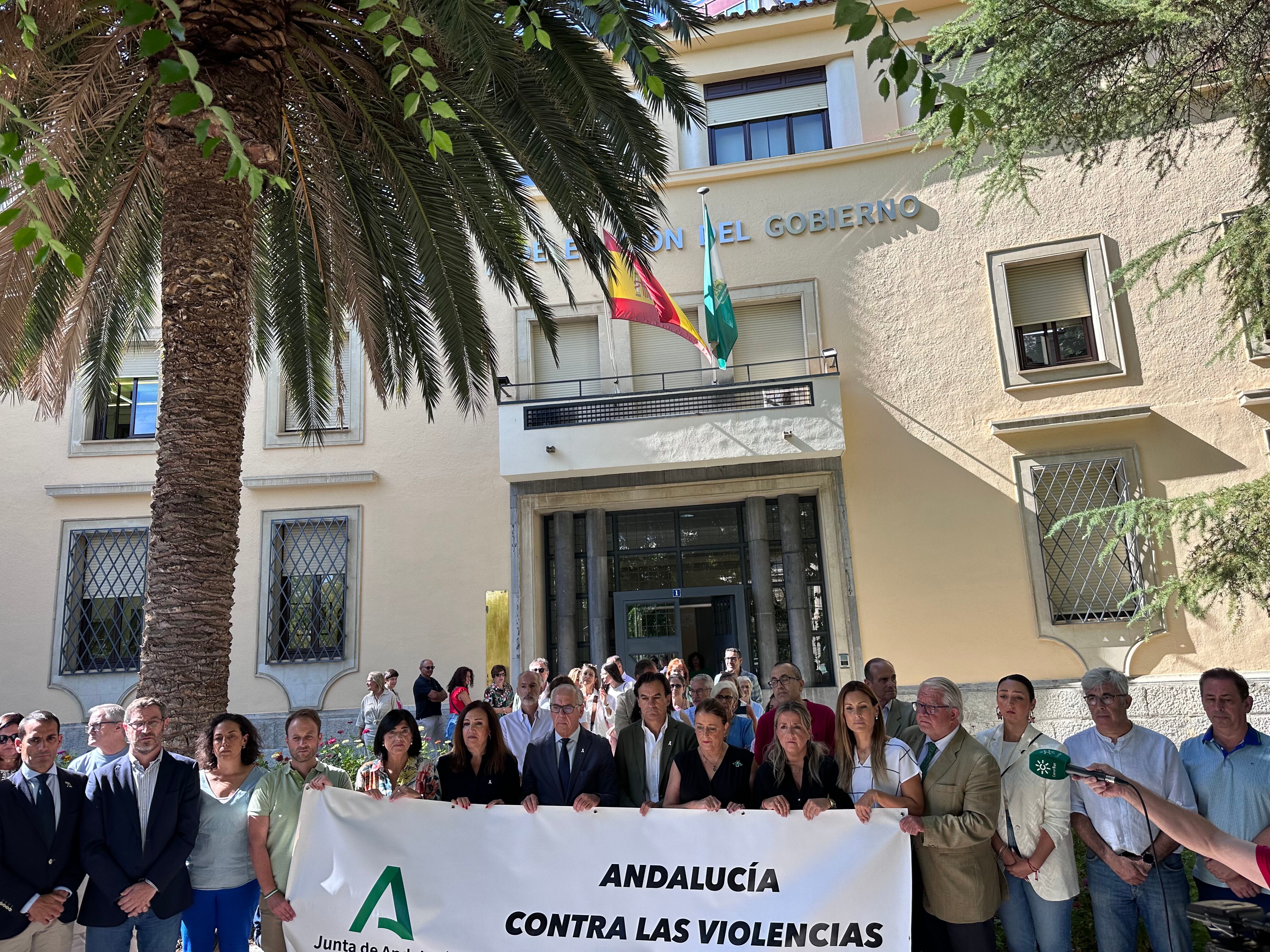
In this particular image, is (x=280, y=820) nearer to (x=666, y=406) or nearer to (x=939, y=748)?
(x=939, y=748)

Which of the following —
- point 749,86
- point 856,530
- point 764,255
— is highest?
point 749,86

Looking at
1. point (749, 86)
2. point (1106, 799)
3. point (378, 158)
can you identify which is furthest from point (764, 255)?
point (1106, 799)

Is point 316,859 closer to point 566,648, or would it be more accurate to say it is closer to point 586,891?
point 586,891

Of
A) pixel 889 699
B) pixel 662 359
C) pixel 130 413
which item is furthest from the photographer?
pixel 130 413

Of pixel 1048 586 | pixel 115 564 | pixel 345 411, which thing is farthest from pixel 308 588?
pixel 1048 586

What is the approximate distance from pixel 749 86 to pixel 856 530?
303 inches

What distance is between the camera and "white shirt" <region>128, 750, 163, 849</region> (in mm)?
4398

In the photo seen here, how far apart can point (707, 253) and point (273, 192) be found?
695 centimetres

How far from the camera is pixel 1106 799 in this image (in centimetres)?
465

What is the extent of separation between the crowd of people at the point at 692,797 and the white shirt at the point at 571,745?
1 centimetres

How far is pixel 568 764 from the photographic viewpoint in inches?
199

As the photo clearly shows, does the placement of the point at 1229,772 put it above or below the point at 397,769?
below

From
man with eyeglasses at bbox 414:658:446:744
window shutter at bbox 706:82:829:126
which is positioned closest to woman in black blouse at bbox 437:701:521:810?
man with eyeglasses at bbox 414:658:446:744

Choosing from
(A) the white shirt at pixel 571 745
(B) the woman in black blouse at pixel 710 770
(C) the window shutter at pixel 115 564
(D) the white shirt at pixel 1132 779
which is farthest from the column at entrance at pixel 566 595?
(D) the white shirt at pixel 1132 779
